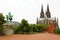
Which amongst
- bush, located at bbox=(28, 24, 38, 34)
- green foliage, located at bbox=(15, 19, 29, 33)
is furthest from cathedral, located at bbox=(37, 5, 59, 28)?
green foliage, located at bbox=(15, 19, 29, 33)

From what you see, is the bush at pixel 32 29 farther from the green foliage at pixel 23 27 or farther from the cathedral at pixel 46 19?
the cathedral at pixel 46 19

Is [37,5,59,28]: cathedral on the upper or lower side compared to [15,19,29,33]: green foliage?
upper

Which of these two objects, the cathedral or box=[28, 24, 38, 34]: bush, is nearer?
box=[28, 24, 38, 34]: bush

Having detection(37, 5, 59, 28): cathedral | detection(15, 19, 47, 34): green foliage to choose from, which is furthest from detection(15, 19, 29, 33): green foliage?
detection(37, 5, 59, 28): cathedral

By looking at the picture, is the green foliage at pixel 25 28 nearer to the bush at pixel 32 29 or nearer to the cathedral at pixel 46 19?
Answer: the bush at pixel 32 29

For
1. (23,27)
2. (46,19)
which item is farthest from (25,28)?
(46,19)

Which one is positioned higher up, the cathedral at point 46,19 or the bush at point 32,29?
the cathedral at point 46,19

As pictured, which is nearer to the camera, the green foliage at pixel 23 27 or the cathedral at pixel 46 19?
the green foliage at pixel 23 27

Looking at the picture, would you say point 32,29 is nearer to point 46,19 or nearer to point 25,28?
point 25,28

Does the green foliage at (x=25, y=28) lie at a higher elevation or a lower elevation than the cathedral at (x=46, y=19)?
lower

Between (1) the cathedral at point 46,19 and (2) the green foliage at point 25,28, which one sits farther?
(1) the cathedral at point 46,19

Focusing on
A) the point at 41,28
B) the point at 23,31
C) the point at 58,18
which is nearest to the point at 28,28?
the point at 23,31

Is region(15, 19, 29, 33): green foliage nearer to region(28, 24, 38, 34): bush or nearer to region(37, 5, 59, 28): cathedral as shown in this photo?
region(28, 24, 38, 34): bush

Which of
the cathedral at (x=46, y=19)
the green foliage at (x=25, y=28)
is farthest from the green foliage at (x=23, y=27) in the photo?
the cathedral at (x=46, y=19)
